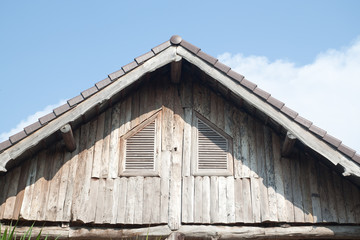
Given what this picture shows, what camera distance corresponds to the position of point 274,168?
7.53 m

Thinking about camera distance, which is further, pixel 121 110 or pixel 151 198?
pixel 121 110

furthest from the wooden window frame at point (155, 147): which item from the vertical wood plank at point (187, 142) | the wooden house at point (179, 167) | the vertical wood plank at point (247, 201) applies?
the vertical wood plank at point (247, 201)

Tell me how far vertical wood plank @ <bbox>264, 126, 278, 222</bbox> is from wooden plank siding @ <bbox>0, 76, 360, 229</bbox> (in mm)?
16

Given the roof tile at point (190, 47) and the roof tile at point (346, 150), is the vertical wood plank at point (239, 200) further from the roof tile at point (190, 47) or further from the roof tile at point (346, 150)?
the roof tile at point (190, 47)

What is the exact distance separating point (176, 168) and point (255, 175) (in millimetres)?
1350

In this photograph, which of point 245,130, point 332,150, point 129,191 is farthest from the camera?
point 245,130

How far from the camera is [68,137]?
742 centimetres

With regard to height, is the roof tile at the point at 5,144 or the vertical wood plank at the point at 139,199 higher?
the roof tile at the point at 5,144

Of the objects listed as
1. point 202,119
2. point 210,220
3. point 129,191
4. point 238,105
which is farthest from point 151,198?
point 238,105

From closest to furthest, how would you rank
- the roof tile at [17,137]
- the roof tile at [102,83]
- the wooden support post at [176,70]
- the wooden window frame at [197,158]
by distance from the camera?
the roof tile at [17,137] < the roof tile at [102,83] < the wooden window frame at [197,158] < the wooden support post at [176,70]

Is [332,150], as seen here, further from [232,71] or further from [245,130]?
[232,71]

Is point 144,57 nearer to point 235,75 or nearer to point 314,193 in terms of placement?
point 235,75

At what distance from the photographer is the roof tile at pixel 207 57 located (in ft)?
25.3

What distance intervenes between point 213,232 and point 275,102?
236cm
